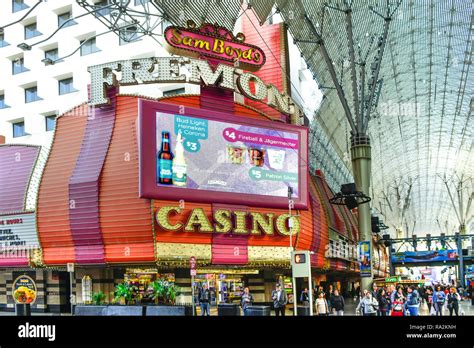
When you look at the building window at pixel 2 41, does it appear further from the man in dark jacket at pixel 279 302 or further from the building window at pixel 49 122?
the man in dark jacket at pixel 279 302

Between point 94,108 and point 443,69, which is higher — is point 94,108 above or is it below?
below

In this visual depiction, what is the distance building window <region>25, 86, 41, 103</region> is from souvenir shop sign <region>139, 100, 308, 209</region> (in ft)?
77.1

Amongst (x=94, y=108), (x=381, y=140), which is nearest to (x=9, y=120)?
(x=94, y=108)

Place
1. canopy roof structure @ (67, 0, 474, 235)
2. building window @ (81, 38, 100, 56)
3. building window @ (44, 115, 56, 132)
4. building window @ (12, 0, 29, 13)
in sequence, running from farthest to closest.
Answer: building window @ (12, 0, 29, 13) < building window @ (44, 115, 56, 132) < building window @ (81, 38, 100, 56) < canopy roof structure @ (67, 0, 474, 235)

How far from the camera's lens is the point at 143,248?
31422mm

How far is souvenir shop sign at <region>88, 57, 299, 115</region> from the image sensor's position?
109 feet

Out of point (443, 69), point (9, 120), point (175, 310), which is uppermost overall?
point (443, 69)

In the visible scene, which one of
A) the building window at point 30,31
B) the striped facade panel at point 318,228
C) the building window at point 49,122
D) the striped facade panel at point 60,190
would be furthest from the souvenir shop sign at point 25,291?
the building window at point 30,31

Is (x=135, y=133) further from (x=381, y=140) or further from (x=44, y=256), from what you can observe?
(x=381, y=140)

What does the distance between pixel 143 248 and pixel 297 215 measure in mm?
10409

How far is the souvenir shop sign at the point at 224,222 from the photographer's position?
3166 centimetres

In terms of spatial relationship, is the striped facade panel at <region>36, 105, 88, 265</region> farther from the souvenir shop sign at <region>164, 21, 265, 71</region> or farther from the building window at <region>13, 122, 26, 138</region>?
the building window at <region>13, 122, 26, 138</region>

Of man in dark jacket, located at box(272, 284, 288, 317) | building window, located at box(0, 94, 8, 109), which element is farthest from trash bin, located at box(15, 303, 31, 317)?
building window, located at box(0, 94, 8, 109)
